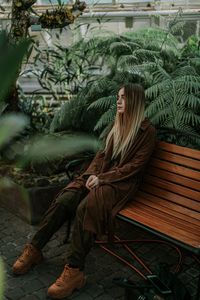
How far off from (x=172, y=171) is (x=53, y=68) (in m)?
2.48

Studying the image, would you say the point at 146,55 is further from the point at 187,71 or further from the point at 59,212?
the point at 59,212

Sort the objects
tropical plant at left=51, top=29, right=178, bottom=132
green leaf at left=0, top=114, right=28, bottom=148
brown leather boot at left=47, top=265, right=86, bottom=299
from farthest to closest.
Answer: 1. tropical plant at left=51, top=29, right=178, bottom=132
2. brown leather boot at left=47, top=265, right=86, bottom=299
3. green leaf at left=0, top=114, right=28, bottom=148

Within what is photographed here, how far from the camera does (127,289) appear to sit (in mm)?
2449

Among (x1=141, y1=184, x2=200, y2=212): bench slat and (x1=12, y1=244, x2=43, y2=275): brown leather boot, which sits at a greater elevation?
(x1=141, y1=184, x2=200, y2=212): bench slat

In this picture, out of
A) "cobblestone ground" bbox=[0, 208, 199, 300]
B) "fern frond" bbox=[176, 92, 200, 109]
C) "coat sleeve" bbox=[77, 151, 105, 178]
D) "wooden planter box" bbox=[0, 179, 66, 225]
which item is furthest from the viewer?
Result: "wooden planter box" bbox=[0, 179, 66, 225]

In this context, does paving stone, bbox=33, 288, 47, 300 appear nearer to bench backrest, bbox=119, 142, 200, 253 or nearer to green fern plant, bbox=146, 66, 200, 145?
bench backrest, bbox=119, 142, 200, 253

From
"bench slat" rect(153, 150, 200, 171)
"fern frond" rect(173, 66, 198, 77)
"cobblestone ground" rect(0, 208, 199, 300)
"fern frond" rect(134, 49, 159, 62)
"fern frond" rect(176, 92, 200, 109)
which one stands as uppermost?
"fern frond" rect(134, 49, 159, 62)

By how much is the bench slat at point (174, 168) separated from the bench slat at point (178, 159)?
30mm

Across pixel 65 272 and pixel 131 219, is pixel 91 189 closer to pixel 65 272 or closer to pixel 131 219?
pixel 131 219

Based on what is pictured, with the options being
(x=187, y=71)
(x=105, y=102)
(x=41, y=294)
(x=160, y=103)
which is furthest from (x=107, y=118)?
(x=41, y=294)

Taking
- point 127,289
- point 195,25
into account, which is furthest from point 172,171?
point 195,25

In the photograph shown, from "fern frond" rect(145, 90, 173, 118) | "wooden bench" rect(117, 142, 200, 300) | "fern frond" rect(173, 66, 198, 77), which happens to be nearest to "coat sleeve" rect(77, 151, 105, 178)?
"wooden bench" rect(117, 142, 200, 300)

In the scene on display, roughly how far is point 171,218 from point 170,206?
190 millimetres

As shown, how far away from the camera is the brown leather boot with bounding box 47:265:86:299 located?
104 inches
